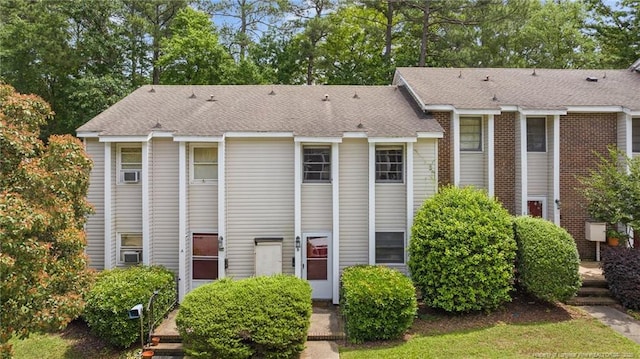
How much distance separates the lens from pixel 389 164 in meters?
11.3

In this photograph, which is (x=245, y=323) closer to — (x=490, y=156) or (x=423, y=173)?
(x=423, y=173)

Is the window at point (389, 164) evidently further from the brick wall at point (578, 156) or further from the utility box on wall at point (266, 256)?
the brick wall at point (578, 156)

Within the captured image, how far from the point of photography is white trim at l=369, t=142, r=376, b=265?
1081 centimetres

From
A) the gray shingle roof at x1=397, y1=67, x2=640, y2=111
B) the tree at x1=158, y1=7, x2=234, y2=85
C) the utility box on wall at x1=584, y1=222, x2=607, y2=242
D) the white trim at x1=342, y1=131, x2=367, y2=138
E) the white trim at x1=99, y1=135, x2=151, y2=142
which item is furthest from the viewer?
the tree at x1=158, y1=7, x2=234, y2=85

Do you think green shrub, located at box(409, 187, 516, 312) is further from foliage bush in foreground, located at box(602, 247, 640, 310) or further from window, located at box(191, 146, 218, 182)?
Answer: window, located at box(191, 146, 218, 182)

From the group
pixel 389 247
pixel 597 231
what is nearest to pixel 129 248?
pixel 389 247

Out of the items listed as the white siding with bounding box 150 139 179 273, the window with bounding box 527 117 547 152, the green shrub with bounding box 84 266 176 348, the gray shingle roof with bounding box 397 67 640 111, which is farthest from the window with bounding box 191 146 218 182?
the window with bounding box 527 117 547 152

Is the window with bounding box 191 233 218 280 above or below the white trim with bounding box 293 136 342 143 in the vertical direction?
below

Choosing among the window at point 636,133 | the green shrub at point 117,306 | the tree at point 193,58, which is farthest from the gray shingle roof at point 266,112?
the tree at point 193,58

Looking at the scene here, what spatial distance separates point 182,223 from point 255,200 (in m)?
2.14

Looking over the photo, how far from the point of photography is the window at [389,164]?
36.9 ft

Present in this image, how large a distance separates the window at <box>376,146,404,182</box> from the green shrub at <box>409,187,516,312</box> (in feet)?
6.69

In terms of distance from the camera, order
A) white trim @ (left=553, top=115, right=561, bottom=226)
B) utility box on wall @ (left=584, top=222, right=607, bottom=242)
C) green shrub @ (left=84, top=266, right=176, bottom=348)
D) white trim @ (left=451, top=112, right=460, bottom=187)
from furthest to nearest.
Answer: white trim @ (left=553, top=115, right=561, bottom=226) → utility box on wall @ (left=584, top=222, right=607, bottom=242) → white trim @ (left=451, top=112, right=460, bottom=187) → green shrub @ (left=84, top=266, right=176, bottom=348)

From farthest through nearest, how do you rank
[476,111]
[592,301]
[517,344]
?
[476,111], [592,301], [517,344]
